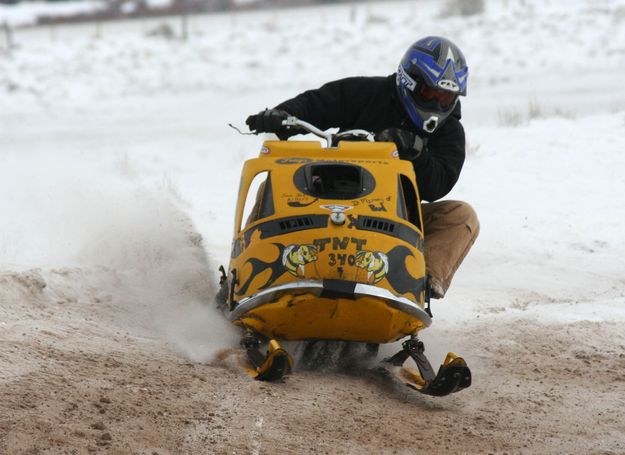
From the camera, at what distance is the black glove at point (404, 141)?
5.88 meters

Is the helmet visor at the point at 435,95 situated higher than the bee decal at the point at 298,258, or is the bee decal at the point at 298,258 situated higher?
the helmet visor at the point at 435,95

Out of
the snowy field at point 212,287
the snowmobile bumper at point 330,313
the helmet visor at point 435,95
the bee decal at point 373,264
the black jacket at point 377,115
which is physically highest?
the helmet visor at point 435,95

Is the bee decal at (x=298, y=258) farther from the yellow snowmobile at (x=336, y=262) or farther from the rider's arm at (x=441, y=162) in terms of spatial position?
the rider's arm at (x=441, y=162)

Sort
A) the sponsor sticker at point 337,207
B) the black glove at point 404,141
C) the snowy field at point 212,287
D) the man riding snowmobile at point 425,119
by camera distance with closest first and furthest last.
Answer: the snowy field at point 212,287, the sponsor sticker at point 337,207, the black glove at point 404,141, the man riding snowmobile at point 425,119

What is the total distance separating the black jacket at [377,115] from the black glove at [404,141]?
11.0 inches

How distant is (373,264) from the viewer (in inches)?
198

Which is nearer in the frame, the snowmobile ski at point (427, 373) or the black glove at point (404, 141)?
the snowmobile ski at point (427, 373)


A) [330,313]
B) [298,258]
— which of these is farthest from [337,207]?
[330,313]

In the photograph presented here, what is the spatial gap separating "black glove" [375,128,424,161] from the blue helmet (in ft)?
1.29

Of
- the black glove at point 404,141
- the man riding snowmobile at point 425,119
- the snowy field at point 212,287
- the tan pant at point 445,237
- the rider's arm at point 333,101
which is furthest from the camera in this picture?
the rider's arm at point 333,101

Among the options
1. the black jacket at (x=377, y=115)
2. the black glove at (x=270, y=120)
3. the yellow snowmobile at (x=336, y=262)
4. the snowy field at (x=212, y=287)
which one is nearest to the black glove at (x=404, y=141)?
the yellow snowmobile at (x=336, y=262)

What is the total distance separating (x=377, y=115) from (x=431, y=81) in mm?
629

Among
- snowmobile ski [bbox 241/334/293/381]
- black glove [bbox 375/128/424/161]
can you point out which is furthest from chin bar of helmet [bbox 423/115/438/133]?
snowmobile ski [bbox 241/334/293/381]

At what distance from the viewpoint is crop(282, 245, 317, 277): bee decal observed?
→ 198 inches
